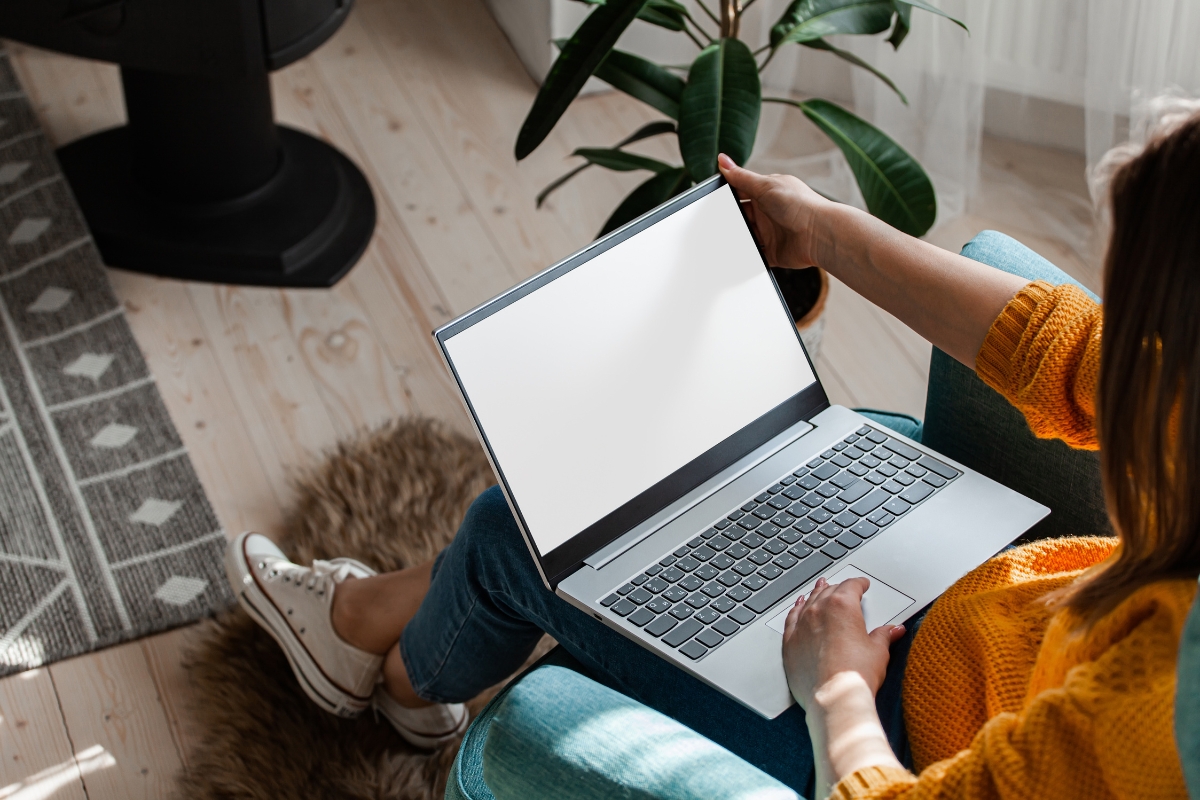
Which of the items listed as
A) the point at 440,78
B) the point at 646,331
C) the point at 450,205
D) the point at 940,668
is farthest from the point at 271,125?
the point at 940,668

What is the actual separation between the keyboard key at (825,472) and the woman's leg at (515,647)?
0.22 m

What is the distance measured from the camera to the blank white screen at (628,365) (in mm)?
918

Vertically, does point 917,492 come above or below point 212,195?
above

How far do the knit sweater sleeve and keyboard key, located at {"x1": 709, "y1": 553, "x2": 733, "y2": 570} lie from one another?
10.1 inches

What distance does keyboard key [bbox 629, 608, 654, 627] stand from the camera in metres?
A: 0.92

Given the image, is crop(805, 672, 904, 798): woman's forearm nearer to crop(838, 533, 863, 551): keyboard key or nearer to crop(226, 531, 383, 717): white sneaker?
crop(838, 533, 863, 551): keyboard key

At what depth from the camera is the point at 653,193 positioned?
1466 mm

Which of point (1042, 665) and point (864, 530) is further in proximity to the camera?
point (864, 530)

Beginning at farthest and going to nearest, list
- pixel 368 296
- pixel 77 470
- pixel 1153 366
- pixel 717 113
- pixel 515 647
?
pixel 368 296 → pixel 77 470 → pixel 717 113 → pixel 515 647 → pixel 1153 366

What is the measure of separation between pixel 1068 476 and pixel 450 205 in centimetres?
138

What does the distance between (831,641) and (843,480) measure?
20cm

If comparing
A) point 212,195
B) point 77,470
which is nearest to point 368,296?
point 212,195

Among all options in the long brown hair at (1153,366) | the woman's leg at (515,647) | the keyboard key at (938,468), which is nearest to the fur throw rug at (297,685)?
the woman's leg at (515,647)

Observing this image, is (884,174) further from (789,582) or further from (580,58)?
(789,582)
